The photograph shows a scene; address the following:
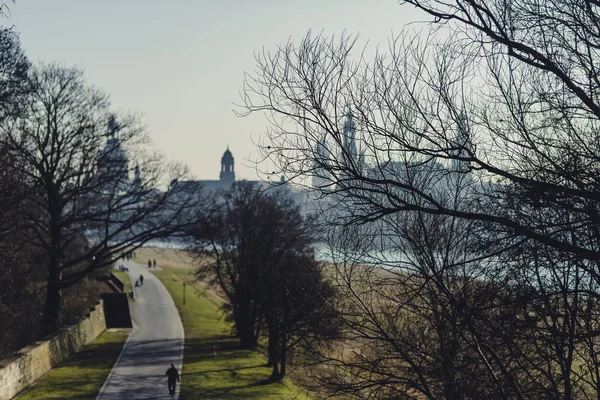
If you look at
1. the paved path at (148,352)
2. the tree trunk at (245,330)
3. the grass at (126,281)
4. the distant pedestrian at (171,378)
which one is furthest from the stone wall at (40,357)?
the grass at (126,281)

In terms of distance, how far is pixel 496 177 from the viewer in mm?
7766

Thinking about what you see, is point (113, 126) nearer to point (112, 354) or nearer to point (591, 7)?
point (112, 354)

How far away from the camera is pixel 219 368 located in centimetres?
3162

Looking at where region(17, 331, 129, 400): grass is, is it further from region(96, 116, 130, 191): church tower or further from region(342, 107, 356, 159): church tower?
region(342, 107, 356, 159): church tower

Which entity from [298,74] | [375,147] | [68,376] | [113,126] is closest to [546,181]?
[375,147]

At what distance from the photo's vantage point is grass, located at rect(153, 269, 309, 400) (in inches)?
1062

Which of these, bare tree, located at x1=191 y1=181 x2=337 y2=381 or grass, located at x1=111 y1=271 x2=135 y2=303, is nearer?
bare tree, located at x1=191 y1=181 x2=337 y2=381

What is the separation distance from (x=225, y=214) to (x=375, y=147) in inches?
1327

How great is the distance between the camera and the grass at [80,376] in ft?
79.0

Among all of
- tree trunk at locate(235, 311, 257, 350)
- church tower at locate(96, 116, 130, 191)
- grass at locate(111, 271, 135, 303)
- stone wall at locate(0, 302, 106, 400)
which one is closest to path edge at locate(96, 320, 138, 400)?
stone wall at locate(0, 302, 106, 400)

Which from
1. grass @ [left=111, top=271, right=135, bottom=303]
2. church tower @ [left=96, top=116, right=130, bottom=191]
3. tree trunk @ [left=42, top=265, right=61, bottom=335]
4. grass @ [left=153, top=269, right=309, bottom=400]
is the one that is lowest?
grass @ [left=153, top=269, right=309, bottom=400]

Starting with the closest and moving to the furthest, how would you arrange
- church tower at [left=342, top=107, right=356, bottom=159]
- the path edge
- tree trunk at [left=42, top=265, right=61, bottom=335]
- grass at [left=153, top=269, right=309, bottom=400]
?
church tower at [left=342, top=107, right=356, bottom=159] → the path edge → grass at [left=153, top=269, right=309, bottom=400] → tree trunk at [left=42, top=265, right=61, bottom=335]

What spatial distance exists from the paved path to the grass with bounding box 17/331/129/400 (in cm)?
44

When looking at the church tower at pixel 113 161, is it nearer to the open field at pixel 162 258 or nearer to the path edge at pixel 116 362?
the path edge at pixel 116 362
